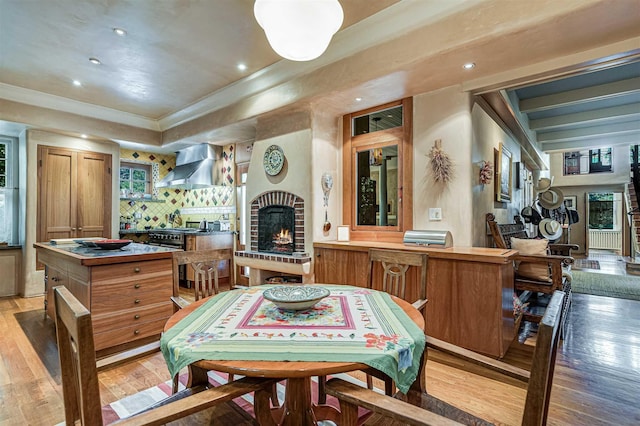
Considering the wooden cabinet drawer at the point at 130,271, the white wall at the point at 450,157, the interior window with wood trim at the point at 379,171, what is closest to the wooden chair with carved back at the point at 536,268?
the white wall at the point at 450,157

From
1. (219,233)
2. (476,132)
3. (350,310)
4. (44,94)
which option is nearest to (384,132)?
(476,132)

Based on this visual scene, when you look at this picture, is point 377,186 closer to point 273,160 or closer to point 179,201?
point 273,160

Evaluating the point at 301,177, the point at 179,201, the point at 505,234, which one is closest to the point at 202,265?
the point at 301,177

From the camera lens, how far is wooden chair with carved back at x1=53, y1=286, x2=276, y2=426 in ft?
2.68

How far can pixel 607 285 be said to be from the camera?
16.5 ft

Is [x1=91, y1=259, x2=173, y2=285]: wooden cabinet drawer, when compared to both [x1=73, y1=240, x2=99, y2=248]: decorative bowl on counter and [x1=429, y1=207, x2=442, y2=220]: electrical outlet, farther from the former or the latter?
[x1=429, y1=207, x2=442, y2=220]: electrical outlet

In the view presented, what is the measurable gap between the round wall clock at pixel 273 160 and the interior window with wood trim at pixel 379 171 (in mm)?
807

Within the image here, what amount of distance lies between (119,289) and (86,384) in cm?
221

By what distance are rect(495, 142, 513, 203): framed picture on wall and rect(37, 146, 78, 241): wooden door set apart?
6297mm

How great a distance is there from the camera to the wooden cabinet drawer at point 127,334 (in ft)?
8.61

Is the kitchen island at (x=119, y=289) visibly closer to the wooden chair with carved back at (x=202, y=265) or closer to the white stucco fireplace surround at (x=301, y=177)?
the wooden chair with carved back at (x=202, y=265)

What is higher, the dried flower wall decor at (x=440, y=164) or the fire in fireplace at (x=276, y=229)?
the dried flower wall decor at (x=440, y=164)

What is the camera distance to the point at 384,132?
3670mm

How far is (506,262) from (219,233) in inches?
168
